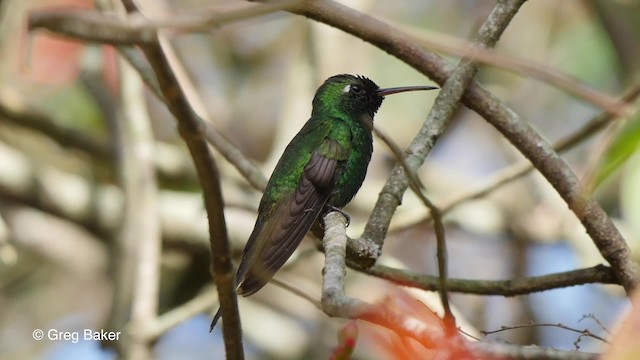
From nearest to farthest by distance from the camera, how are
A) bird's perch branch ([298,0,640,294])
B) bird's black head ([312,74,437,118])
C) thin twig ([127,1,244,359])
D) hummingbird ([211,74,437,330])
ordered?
1. thin twig ([127,1,244,359])
2. bird's perch branch ([298,0,640,294])
3. hummingbird ([211,74,437,330])
4. bird's black head ([312,74,437,118])

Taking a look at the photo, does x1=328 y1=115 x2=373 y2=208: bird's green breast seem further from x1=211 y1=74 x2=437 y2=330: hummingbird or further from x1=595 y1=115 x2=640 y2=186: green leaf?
x1=595 y1=115 x2=640 y2=186: green leaf

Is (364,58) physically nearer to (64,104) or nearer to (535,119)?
(535,119)

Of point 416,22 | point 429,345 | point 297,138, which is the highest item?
point 416,22

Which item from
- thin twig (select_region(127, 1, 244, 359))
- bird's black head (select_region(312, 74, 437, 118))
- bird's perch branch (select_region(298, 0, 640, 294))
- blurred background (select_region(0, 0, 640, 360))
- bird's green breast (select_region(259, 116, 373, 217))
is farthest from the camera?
blurred background (select_region(0, 0, 640, 360))

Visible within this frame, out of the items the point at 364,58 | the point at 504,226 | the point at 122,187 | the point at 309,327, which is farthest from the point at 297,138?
the point at 364,58

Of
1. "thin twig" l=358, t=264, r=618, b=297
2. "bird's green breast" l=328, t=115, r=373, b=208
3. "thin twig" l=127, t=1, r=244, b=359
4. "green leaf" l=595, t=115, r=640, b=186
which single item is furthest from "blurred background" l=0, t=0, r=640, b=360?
"green leaf" l=595, t=115, r=640, b=186

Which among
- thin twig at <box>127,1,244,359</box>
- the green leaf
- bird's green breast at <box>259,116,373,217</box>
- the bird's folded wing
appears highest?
bird's green breast at <box>259,116,373,217</box>
